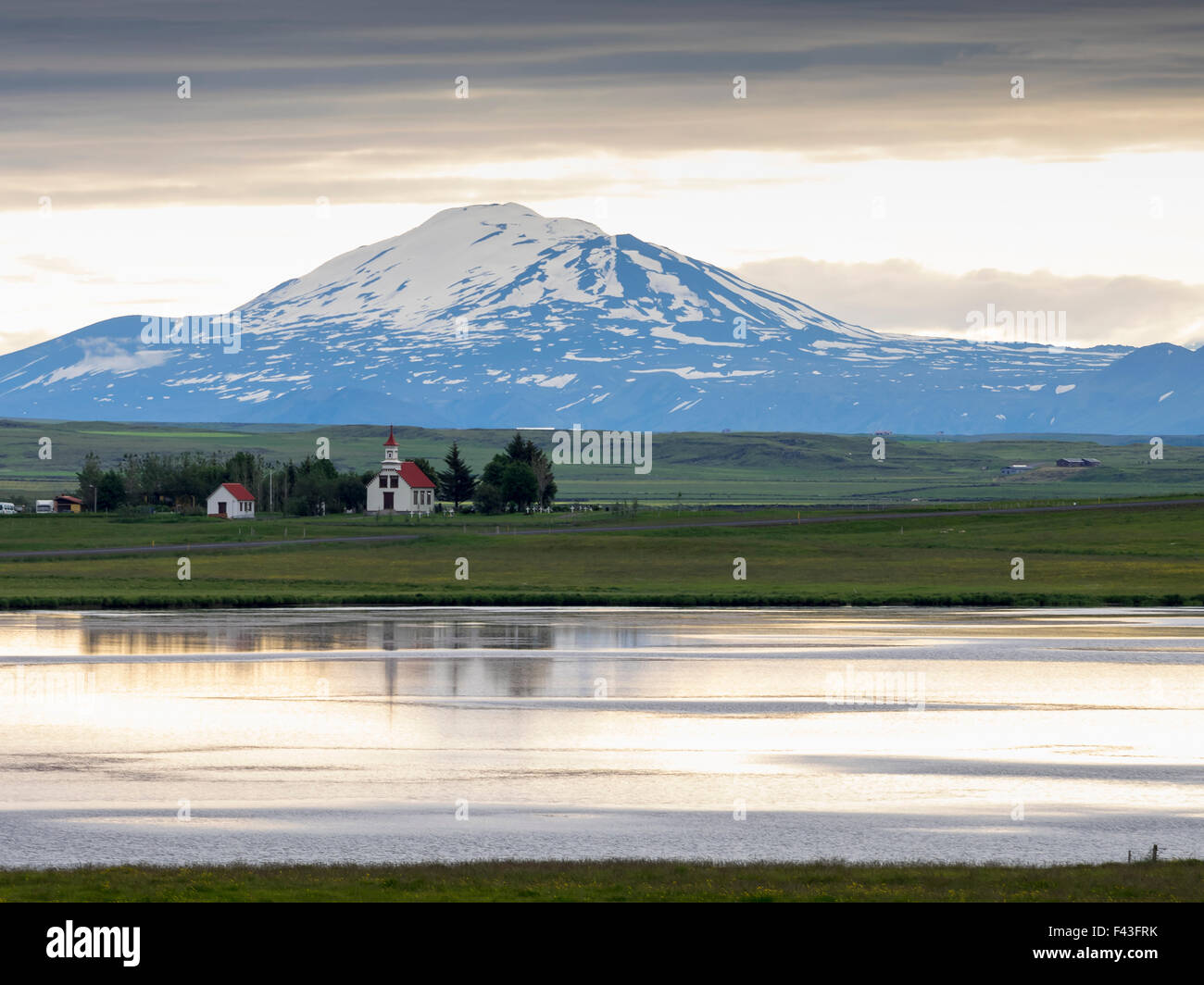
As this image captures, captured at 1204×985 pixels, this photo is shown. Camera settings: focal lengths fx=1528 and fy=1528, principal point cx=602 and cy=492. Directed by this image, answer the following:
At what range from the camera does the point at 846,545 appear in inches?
4705

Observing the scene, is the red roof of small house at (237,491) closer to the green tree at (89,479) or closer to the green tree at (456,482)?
the green tree at (456,482)

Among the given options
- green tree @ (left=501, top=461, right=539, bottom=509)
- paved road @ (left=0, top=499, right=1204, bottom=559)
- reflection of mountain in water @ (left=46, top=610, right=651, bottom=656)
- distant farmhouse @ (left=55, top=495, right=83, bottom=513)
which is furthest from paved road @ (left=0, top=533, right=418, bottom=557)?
distant farmhouse @ (left=55, top=495, right=83, bottom=513)

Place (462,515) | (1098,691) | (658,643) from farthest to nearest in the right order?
(462,515)
(658,643)
(1098,691)

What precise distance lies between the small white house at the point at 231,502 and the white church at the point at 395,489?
Answer: 514 inches

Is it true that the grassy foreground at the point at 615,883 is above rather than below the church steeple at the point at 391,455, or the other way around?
below

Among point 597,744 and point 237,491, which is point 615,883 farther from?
point 237,491

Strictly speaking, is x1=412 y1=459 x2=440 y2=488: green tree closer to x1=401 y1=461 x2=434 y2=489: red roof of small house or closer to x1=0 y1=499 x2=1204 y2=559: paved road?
x1=401 y1=461 x2=434 y2=489: red roof of small house

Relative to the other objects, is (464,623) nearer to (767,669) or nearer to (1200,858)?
(767,669)

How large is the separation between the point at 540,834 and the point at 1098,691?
2499 cm

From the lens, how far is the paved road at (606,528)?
118 meters

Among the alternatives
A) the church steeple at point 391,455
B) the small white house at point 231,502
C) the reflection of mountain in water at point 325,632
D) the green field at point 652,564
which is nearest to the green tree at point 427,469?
the church steeple at point 391,455

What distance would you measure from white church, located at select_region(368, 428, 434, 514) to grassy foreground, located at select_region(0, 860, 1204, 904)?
140014 mm

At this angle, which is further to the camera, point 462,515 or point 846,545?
point 462,515
